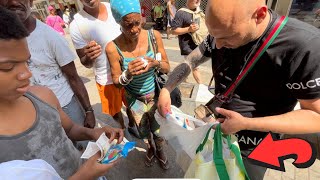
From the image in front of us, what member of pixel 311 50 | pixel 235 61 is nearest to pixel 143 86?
pixel 235 61

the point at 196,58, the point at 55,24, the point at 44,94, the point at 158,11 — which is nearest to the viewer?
the point at 44,94

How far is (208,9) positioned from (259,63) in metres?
0.42

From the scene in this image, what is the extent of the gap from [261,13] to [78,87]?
1632mm

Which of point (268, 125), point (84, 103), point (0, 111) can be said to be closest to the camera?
point (0, 111)

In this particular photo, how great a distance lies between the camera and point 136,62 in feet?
6.10

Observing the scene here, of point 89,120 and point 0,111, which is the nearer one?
point 0,111

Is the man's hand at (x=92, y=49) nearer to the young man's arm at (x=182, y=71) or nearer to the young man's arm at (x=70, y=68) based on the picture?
the young man's arm at (x=70, y=68)

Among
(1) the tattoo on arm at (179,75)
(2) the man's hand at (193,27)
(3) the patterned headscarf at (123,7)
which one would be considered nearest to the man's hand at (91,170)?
(1) the tattoo on arm at (179,75)

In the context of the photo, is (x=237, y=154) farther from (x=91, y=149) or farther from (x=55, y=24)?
(x=55, y=24)

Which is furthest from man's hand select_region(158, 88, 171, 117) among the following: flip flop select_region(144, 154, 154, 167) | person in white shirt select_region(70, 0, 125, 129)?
flip flop select_region(144, 154, 154, 167)

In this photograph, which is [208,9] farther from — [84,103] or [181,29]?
[181,29]

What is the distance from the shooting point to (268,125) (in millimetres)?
1120

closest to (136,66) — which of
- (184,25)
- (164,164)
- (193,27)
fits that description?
(164,164)

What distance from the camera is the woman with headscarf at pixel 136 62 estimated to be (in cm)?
186
